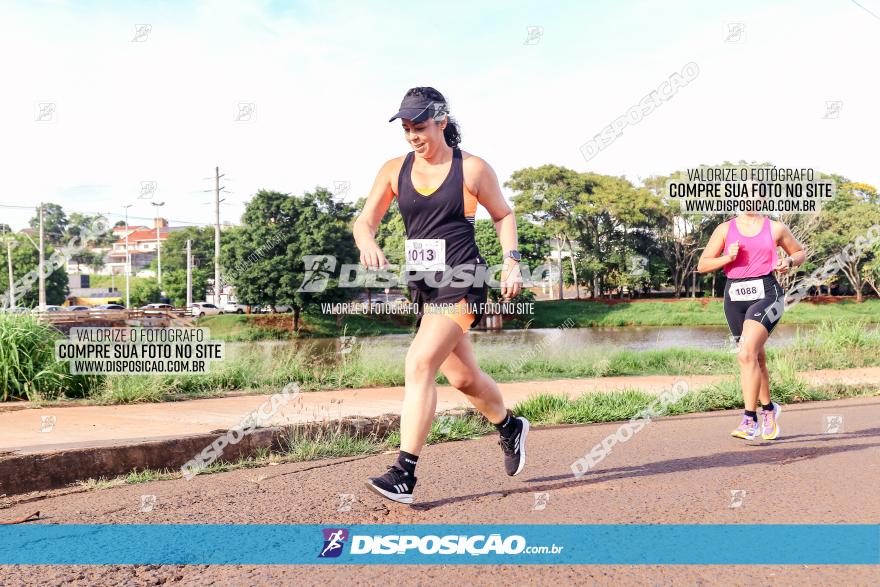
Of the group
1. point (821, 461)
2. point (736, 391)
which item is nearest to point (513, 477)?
point (821, 461)

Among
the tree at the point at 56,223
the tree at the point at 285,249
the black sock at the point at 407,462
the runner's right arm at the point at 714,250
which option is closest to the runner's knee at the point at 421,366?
the black sock at the point at 407,462

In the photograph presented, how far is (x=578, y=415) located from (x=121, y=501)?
4532 millimetres

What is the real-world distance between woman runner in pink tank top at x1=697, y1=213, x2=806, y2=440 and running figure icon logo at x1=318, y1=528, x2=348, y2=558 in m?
4.02

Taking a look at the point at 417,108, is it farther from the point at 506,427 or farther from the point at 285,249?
the point at 285,249

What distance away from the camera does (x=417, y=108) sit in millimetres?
4238

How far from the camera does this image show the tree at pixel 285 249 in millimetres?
42625

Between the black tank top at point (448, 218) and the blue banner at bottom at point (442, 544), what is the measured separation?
4.79 ft

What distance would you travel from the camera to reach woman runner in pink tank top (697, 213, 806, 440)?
252 inches

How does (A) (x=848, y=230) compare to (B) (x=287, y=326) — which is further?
(A) (x=848, y=230)

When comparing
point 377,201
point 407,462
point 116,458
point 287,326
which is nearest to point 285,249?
point 287,326

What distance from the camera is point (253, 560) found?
3.22m

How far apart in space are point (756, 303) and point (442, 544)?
13.6ft

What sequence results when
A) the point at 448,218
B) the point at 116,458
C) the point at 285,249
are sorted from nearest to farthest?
the point at 448,218
the point at 116,458
the point at 285,249

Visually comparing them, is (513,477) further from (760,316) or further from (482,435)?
(760,316)
